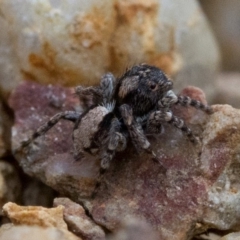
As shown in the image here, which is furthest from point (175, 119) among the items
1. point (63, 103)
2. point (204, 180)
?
point (63, 103)

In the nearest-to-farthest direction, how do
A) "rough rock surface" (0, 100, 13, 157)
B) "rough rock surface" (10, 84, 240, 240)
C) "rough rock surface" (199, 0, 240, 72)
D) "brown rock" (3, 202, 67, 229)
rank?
"brown rock" (3, 202, 67, 229)
"rough rock surface" (10, 84, 240, 240)
"rough rock surface" (0, 100, 13, 157)
"rough rock surface" (199, 0, 240, 72)

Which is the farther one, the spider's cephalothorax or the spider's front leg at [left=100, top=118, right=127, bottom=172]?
the spider's cephalothorax

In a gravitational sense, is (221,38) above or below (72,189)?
above

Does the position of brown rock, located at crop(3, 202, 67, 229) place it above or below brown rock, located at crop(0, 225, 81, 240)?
above

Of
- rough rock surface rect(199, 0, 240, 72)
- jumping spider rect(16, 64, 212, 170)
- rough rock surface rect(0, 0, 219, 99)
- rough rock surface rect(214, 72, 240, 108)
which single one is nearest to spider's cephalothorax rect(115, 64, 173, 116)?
jumping spider rect(16, 64, 212, 170)

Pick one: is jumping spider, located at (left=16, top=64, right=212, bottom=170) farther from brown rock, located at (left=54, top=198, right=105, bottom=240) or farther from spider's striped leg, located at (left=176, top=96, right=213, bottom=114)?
brown rock, located at (left=54, top=198, right=105, bottom=240)

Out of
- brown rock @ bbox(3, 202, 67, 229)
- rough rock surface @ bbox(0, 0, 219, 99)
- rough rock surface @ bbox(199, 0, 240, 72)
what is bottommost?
brown rock @ bbox(3, 202, 67, 229)

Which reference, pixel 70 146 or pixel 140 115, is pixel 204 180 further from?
pixel 70 146

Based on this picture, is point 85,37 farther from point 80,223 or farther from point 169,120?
point 80,223
